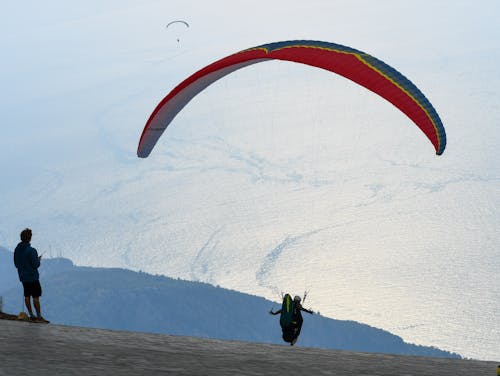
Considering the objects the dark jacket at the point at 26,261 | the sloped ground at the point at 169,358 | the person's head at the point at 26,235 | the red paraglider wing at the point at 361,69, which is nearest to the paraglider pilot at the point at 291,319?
the sloped ground at the point at 169,358

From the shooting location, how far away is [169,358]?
1484cm

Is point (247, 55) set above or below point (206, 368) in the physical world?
above

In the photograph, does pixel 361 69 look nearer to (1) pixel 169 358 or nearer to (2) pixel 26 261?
(2) pixel 26 261

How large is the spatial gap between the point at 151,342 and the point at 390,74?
13689 mm

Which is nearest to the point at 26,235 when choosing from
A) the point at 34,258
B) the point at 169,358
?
the point at 34,258

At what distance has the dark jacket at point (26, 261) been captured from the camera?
18609 mm

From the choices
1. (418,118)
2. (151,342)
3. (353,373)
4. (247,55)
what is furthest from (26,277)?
(418,118)

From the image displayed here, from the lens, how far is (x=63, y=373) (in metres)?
12.6

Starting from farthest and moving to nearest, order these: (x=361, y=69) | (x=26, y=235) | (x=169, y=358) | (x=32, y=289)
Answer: (x=361, y=69) < (x=32, y=289) < (x=26, y=235) < (x=169, y=358)

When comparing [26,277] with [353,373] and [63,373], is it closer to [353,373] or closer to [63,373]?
[63,373]

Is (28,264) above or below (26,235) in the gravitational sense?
below

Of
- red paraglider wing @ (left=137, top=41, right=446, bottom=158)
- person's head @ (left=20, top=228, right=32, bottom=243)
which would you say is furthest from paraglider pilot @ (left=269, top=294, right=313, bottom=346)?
person's head @ (left=20, top=228, right=32, bottom=243)

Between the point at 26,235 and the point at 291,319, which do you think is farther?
the point at 291,319

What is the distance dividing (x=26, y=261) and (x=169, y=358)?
5.66 metres
